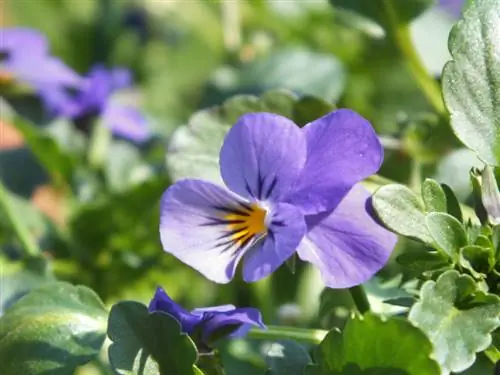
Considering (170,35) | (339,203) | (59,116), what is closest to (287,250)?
(339,203)

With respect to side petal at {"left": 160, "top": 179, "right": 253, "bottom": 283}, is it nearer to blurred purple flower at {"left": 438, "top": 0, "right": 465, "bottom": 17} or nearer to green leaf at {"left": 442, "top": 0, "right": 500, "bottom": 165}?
green leaf at {"left": 442, "top": 0, "right": 500, "bottom": 165}

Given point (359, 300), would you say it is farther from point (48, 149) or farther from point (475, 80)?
point (48, 149)

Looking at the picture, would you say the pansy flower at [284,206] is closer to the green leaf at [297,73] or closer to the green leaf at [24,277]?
the green leaf at [24,277]

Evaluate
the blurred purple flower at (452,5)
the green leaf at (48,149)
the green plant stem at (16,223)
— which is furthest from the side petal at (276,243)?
the blurred purple flower at (452,5)

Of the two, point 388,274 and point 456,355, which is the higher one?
point 456,355

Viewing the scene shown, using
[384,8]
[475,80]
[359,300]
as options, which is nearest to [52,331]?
[359,300]

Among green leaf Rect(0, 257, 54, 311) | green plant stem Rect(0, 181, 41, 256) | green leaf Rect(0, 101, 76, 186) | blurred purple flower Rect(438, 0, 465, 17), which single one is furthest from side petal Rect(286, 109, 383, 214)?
blurred purple flower Rect(438, 0, 465, 17)

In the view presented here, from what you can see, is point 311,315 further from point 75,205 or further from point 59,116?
point 59,116
